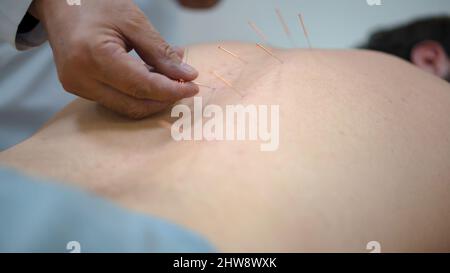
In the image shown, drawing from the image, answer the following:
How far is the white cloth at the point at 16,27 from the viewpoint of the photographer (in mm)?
1164

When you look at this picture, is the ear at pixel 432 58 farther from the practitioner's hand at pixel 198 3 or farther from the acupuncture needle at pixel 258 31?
the practitioner's hand at pixel 198 3

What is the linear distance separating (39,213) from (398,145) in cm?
67

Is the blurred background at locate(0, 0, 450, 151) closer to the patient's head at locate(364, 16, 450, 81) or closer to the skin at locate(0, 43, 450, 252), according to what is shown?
the patient's head at locate(364, 16, 450, 81)

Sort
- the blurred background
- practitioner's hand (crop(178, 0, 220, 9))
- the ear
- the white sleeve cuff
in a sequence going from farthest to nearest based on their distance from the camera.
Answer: practitioner's hand (crop(178, 0, 220, 9)), the blurred background, the ear, the white sleeve cuff

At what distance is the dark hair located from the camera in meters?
1.80

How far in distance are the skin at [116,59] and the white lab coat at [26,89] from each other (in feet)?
1.29

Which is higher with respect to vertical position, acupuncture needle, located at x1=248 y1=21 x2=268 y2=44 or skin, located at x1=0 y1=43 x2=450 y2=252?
acupuncture needle, located at x1=248 y1=21 x2=268 y2=44

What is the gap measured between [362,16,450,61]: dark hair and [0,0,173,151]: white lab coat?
131cm

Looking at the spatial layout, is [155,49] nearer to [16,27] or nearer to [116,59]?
[116,59]

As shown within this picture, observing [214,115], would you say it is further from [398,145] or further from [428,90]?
[428,90]

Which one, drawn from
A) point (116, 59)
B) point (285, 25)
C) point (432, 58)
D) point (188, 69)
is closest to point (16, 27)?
point (116, 59)

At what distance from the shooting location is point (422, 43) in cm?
178

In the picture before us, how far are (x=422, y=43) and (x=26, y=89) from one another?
1.52 metres

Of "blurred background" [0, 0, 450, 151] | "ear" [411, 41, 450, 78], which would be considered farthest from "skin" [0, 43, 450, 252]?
"blurred background" [0, 0, 450, 151]
